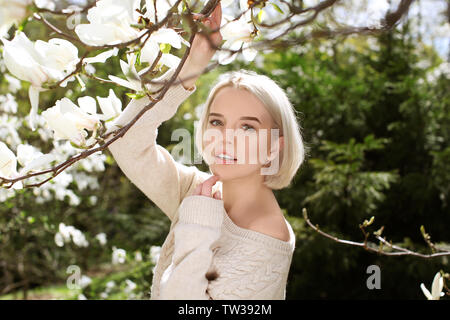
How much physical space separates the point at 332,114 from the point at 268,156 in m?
1.84

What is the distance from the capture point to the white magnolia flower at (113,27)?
70 centimetres

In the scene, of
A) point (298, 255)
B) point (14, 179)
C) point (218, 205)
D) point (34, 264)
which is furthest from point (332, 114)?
point (34, 264)

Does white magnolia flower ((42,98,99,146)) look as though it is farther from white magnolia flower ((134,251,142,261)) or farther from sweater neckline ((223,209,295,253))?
white magnolia flower ((134,251,142,261))

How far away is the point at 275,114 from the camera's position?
4.06 feet

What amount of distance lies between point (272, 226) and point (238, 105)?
1.01ft

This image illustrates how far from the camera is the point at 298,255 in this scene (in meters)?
2.49

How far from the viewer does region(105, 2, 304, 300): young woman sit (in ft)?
3.33

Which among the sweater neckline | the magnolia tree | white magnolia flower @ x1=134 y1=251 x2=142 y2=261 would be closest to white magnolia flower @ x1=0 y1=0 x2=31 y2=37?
the magnolia tree

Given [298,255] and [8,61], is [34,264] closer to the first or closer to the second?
[298,255]

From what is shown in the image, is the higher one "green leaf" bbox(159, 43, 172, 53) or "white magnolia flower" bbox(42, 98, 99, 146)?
"green leaf" bbox(159, 43, 172, 53)

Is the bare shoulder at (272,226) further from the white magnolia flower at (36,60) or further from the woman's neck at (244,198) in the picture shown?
the white magnolia flower at (36,60)

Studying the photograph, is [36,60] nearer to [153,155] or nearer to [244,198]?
[153,155]

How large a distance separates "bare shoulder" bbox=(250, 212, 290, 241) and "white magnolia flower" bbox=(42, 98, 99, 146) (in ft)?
1.52
